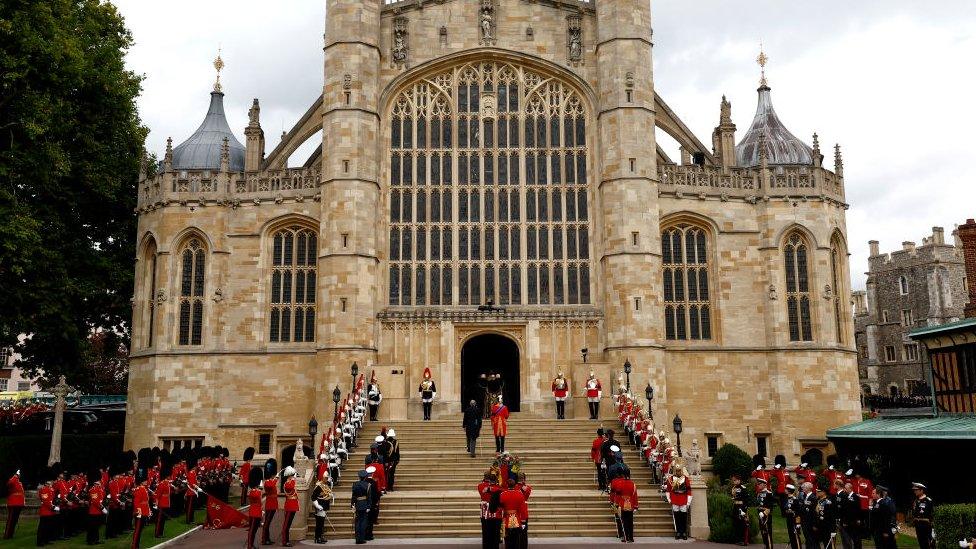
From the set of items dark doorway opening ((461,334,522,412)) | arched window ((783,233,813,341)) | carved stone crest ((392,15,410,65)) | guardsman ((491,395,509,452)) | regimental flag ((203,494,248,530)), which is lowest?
regimental flag ((203,494,248,530))

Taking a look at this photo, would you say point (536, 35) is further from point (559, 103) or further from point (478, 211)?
point (478, 211)

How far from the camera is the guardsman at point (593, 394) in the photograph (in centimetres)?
2759

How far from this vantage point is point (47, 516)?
18.8 m

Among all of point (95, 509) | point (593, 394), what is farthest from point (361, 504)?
point (593, 394)

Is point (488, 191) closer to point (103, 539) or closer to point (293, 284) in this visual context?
point (293, 284)

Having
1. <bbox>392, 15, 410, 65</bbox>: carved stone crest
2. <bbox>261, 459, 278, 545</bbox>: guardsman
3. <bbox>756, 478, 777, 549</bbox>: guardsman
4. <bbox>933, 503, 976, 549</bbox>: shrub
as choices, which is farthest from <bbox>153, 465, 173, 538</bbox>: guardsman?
<bbox>392, 15, 410, 65</bbox>: carved stone crest

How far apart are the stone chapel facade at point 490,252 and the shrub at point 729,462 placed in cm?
192

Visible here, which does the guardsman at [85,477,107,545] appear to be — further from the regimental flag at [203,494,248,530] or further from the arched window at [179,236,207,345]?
the arched window at [179,236,207,345]

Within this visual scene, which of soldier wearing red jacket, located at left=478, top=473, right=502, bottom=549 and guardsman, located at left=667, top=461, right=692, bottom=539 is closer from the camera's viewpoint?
soldier wearing red jacket, located at left=478, top=473, right=502, bottom=549

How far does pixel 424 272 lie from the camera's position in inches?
1266

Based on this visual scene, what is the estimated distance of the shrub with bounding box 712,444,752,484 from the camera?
2858cm

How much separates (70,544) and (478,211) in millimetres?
18603

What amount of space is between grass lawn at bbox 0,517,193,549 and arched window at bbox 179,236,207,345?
1062 centimetres

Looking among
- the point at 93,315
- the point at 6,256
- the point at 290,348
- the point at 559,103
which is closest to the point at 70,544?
the point at 6,256
